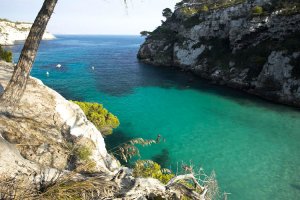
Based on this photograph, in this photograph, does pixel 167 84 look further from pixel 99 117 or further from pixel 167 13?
pixel 167 13

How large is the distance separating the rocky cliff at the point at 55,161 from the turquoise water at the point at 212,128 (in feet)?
36.0

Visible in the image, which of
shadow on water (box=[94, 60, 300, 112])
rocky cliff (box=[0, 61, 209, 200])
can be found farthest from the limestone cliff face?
rocky cliff (box=[0, 61, 209, 200])

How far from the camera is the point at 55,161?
8594 mm

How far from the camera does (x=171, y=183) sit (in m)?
6.74

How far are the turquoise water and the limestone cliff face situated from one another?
388cm

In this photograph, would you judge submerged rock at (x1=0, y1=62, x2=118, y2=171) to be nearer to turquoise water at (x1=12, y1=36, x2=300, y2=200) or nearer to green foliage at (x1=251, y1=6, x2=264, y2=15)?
turquoise water at (x1=12, y1=36, x2=300, y2=200)

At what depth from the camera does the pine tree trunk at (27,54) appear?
367 inches

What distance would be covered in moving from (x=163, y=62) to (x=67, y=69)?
2790cm

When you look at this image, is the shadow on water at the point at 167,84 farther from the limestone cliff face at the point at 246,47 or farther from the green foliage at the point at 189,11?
the green foliage at the point at 189,11

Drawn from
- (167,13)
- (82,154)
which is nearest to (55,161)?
(82,154)

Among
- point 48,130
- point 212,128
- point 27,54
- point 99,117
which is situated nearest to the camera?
point 27,54

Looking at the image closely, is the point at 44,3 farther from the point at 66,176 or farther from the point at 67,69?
the point at 67,69

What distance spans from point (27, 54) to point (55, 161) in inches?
157

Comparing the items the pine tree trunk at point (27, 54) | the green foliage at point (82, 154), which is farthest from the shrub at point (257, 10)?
the green foliage at point (82, 154)
